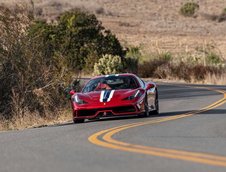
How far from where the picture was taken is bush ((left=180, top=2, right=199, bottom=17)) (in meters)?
102

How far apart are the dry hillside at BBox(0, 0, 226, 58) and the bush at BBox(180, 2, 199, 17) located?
707mm

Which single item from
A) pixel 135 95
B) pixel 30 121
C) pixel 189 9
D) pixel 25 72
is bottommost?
pixel 30 121

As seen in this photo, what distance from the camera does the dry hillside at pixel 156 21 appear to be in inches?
3017

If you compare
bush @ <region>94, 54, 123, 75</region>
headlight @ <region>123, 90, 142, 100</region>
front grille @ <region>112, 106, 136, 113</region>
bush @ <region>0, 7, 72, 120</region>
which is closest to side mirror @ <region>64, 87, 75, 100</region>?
bush @ <region>0, 7, 72, 120</region>

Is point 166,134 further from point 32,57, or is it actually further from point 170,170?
point 32,57

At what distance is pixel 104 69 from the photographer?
44.0m

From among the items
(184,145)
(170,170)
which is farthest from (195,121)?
(170,170)

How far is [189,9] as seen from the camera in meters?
102

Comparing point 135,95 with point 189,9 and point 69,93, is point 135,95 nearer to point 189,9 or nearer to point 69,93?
point 69,93

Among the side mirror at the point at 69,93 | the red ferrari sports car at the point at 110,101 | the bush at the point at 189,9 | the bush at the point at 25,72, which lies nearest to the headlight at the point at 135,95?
the red ferrari sports car at the point at 110,101

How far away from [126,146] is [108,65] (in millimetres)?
31305

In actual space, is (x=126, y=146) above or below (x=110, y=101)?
below

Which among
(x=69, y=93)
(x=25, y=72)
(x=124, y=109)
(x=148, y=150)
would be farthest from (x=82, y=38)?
(x=148, y=150)

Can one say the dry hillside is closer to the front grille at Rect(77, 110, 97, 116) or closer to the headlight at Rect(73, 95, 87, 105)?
the headlight at Rect(73, 95, 87, 105)
